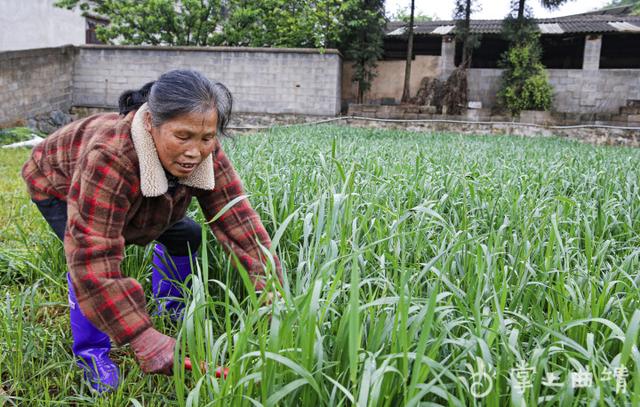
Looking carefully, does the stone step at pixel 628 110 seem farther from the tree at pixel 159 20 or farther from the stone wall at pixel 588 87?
the tree at pixel 159 20

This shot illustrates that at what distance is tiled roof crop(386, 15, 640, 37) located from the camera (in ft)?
47.6

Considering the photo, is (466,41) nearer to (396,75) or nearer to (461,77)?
(461,77)

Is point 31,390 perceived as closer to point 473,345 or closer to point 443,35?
point 473,345

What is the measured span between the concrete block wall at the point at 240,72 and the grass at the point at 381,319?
1060 cm

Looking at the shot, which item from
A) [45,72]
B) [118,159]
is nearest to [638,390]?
[118,159]

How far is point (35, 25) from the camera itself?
13.9 m

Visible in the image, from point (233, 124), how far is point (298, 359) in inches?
502

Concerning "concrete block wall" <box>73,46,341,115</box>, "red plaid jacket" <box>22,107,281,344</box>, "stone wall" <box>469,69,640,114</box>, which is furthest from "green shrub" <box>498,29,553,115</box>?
"red plaid jacket" <box>22,107,281,344</box>

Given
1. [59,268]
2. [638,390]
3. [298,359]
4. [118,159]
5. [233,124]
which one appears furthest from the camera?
[233,124]

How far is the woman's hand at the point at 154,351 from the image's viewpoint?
1377 mm

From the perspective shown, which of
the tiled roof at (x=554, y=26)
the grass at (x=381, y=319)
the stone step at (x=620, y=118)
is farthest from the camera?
the tiled roof at (x=554, y=26)

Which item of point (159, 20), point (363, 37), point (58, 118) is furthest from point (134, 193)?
point (159, 20)

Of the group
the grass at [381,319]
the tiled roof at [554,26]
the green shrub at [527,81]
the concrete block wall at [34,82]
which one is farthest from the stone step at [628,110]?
the concrete block wall at [34,82]

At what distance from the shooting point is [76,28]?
15516 mm
